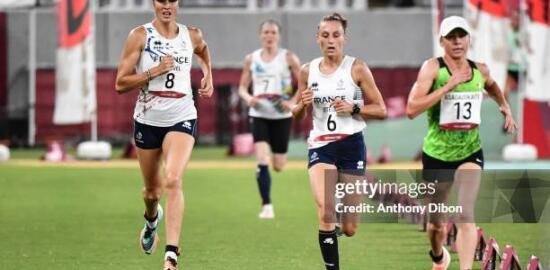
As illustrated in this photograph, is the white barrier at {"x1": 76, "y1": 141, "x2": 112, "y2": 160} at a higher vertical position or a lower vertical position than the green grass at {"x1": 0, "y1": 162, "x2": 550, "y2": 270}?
lower

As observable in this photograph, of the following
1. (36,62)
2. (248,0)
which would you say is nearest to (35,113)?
(36,62)

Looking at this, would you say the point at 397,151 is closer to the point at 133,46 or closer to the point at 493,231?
the point at 493,231

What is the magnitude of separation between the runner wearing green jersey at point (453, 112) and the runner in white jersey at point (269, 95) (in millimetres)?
7406

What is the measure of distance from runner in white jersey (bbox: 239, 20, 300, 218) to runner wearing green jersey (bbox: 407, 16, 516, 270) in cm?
741

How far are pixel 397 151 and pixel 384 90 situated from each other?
3.32m

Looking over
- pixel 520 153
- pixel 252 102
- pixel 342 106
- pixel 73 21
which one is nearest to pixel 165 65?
pixel 342 106

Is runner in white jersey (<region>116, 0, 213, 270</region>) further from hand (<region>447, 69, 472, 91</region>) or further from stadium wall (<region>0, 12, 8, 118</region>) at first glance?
stadium wall (<region>0, 12, 8, 118</region>)

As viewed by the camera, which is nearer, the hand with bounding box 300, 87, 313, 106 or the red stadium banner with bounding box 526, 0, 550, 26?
the hand with bounding box 300, 87, 313, 106

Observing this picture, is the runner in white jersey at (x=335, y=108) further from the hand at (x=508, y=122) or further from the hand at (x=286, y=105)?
the hand at (x=286, y=105)

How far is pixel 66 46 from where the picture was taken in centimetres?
3141

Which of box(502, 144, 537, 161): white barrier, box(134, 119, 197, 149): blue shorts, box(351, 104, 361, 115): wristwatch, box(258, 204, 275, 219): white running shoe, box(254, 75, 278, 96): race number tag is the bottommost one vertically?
box(502, 144, 537, 161): white barrier

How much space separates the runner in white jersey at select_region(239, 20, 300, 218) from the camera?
20.5 meters

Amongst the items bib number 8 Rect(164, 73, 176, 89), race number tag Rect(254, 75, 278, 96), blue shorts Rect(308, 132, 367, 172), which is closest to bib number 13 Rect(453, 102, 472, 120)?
blue shorts Rect(308, 132, 367, 172)

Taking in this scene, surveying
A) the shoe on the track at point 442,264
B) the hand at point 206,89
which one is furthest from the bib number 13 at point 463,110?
the hand at point 206,89
